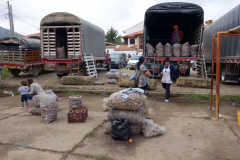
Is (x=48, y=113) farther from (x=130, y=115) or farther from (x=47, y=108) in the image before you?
(x=130, y=115)

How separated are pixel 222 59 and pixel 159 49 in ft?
11.1

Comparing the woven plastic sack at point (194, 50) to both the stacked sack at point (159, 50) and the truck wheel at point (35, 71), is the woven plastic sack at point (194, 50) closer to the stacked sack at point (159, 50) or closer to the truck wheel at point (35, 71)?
the stacked sack at point (159, 50)

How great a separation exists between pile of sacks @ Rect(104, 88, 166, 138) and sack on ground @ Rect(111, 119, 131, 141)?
0.11 metres

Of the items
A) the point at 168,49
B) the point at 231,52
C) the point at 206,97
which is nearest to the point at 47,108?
the point at 206,97

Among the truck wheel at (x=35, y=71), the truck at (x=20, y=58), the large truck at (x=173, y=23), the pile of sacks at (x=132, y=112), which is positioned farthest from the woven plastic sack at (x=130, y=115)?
the truck wheel at (x=35, y=71)

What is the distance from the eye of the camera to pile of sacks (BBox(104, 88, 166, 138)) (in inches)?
146

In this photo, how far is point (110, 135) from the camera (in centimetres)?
389

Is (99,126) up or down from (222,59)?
down

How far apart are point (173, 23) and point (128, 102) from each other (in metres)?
9.47

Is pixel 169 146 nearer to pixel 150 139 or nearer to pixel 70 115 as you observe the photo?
pixel 150 139

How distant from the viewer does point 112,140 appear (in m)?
3.68

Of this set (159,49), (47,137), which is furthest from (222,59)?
(47,137)

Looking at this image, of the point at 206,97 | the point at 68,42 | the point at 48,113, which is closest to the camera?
the point at 48,113

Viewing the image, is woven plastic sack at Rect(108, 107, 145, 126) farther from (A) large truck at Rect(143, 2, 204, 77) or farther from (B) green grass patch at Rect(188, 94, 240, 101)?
(A) large truck at Rect(143, 2, 204, 77)
